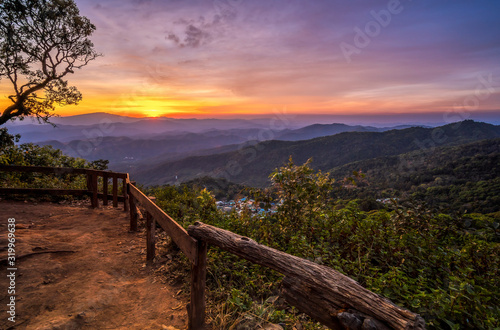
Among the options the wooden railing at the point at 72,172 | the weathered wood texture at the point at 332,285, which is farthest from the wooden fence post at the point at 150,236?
the wooden railing at the point at 72,172

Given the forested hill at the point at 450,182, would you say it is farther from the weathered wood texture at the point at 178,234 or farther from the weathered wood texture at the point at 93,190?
the weathered wood texture at the point at 93,190

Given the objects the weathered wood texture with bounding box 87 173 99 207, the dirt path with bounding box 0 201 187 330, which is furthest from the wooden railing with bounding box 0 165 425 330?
the weathered wood texture with bounding box 87 173 99 207

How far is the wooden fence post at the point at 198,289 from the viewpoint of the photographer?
2.74 metres

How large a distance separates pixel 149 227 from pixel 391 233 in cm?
484

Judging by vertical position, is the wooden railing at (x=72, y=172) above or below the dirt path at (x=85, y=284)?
above

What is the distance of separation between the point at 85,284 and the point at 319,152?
141913 mm

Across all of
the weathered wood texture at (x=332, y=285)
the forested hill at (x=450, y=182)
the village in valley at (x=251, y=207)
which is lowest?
the forested hill at (x=450, y=182)

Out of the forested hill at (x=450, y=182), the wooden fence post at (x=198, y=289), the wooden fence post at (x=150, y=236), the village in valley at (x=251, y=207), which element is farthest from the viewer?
the forested hill at (x=450, y=182)

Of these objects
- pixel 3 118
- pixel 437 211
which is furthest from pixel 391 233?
pixel 3 118

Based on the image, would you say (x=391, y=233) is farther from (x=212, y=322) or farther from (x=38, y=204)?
(x=38, y=204)

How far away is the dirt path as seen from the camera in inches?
117

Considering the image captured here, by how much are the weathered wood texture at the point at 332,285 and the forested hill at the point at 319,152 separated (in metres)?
111

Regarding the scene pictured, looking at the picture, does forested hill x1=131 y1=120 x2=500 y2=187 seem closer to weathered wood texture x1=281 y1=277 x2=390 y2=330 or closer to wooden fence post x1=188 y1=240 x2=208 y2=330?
wooden fence post x1=188 y1=240 x2=208 y2=330

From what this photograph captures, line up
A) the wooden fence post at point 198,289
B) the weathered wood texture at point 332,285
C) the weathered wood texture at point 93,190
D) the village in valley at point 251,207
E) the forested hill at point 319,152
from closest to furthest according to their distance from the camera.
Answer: the weathered wood texture at point 332,285 → the wooden fence post at point 198,289 → the village in valley at point 251,207 → the weathered wood texture at point 93,190 → the forested hill at point 319,152
